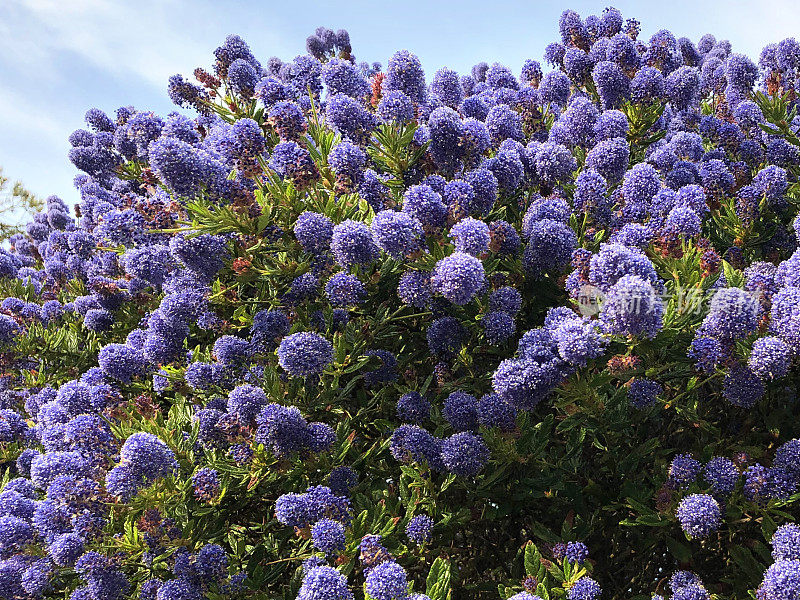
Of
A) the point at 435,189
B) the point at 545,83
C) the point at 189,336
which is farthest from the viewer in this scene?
the point at 545,83

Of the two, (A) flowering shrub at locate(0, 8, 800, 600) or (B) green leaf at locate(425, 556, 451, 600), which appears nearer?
(B) green leaf at locate(425, 556, 451, 600)

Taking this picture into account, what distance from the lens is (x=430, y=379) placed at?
402 cm

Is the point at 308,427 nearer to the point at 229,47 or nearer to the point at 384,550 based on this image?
the point at 384,550

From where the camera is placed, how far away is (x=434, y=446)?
11.6 ft

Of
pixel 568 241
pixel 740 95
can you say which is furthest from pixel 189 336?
pixel 740 95

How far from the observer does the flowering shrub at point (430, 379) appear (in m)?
3.22

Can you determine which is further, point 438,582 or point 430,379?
point 430,379

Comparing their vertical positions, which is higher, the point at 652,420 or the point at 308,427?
the point at 308,427

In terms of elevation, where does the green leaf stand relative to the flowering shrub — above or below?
below

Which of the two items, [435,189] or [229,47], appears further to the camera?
[229,47]

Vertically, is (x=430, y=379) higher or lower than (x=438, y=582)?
higher

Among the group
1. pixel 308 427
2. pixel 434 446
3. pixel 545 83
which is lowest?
pixel 434 446

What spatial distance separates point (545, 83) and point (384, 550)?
411cm

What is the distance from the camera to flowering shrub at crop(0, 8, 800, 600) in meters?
3.22
